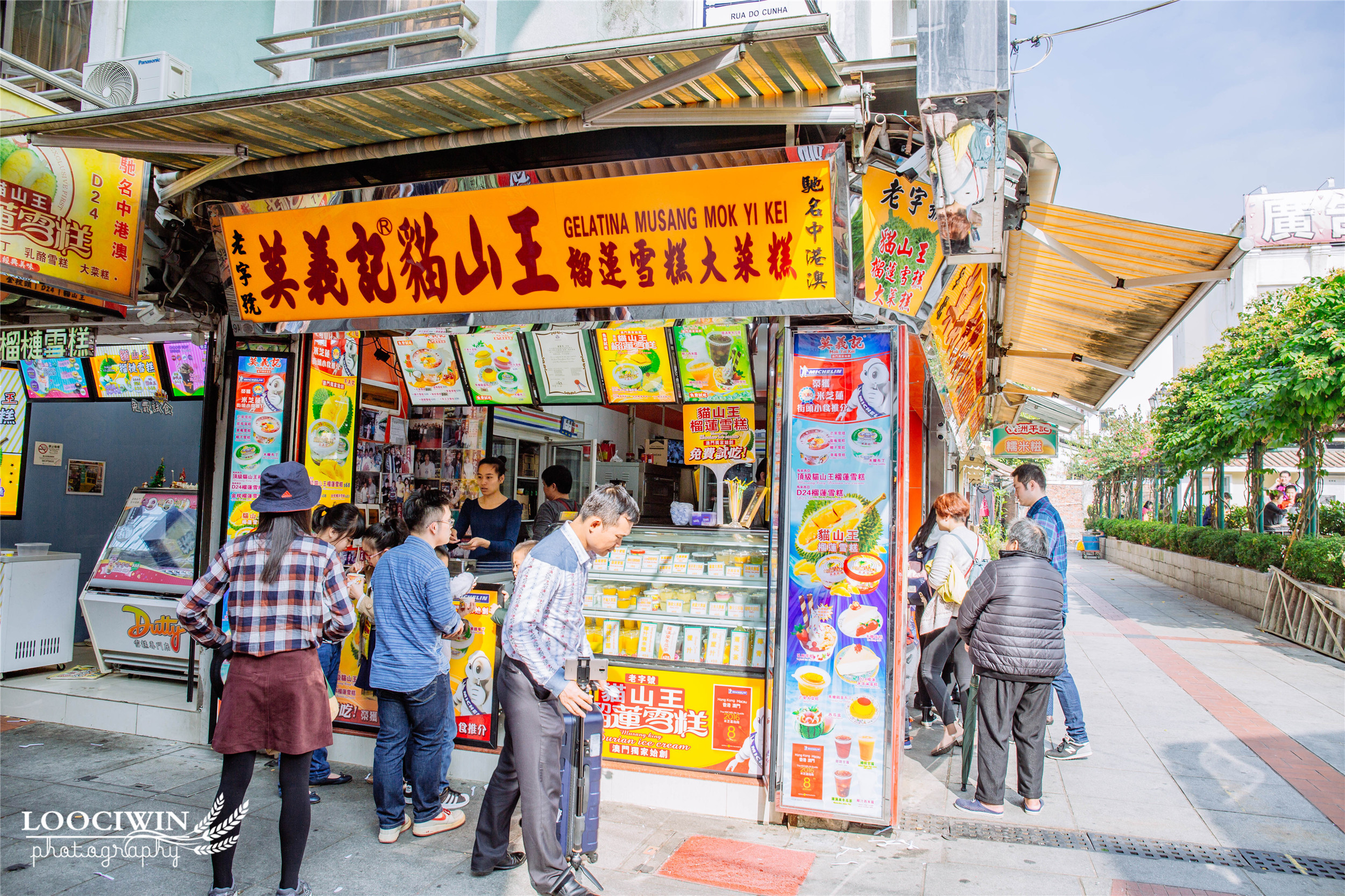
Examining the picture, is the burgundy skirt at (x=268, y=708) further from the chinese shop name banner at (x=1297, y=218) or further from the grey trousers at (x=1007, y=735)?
the chinese shop name banner at (x=1297, y=218)

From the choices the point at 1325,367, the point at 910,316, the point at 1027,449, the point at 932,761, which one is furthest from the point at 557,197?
the point at 1027,449

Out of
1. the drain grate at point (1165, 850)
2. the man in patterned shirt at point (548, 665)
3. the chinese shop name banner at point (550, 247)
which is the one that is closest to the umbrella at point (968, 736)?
the drain grate at point (1165, 850)

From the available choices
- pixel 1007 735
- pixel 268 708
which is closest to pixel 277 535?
pixel 268 708

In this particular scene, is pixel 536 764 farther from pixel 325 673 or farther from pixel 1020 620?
pixel 1020 620

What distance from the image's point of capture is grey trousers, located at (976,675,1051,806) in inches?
180

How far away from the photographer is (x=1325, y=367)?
9562 mm

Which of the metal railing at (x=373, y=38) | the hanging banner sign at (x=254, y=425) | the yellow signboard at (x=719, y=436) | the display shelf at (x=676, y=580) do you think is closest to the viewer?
the display shelf at (x=676, y=580)

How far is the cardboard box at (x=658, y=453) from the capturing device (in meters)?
10.0

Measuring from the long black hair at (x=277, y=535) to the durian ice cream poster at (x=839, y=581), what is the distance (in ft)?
8.09

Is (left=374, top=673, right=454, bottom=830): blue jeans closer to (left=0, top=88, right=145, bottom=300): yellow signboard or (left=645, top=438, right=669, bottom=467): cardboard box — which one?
(left=0, top=88, right=145, bottom=300): yellow signboard

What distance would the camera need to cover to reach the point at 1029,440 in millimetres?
15242

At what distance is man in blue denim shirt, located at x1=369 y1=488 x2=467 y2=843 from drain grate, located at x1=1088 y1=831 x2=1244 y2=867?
138 inches

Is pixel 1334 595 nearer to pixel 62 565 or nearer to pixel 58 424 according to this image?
pixel 62 565

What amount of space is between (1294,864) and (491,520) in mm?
5203
